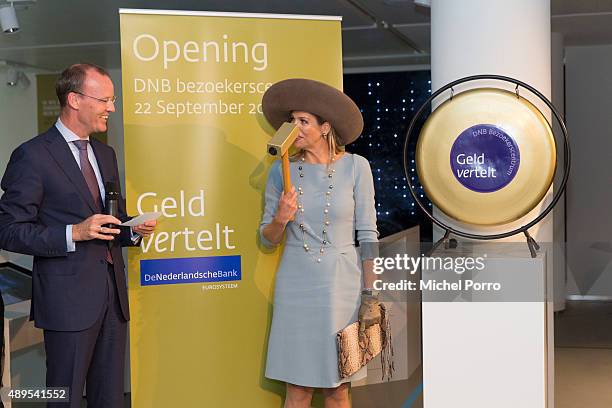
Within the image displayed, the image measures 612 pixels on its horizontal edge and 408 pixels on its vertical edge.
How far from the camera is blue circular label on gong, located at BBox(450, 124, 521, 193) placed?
280 cm

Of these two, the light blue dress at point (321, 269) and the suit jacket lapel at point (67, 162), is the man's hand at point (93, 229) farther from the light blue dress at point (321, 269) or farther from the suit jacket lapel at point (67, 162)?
the light blue dress at point (321, 269)

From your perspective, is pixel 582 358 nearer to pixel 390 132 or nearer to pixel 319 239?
pixel 319 239

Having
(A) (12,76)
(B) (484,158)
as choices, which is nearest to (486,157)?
(B) (484,158)

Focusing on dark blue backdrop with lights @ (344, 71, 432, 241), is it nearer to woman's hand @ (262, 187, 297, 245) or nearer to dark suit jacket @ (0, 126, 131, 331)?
woman's hand @ (262, 187, 297, 245)

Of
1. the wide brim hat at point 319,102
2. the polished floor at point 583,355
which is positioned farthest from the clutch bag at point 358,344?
the polished floor at point 583,355

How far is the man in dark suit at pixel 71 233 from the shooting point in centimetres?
257

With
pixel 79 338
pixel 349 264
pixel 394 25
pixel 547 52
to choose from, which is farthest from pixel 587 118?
pixel 79 338

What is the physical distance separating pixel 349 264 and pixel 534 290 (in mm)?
650

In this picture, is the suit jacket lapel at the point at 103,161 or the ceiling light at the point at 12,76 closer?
the suit jacket lapel at the point at 103,161

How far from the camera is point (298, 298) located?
9.57ft

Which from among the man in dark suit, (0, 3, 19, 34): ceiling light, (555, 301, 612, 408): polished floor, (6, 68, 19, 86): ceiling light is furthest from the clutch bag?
(6, 68, 19, 86): ceiling light

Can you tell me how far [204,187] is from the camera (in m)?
3.15

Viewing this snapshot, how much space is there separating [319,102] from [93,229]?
0.91 m

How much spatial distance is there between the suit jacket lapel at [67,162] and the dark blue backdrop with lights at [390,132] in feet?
23.0
